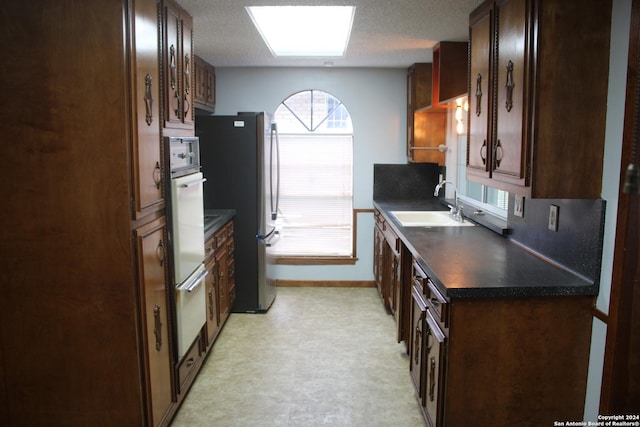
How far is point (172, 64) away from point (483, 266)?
6.14ft

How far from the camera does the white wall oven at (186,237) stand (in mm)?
2681

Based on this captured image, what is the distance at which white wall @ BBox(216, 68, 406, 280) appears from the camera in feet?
17.1

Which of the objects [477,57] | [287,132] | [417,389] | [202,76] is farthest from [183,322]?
[287,132]

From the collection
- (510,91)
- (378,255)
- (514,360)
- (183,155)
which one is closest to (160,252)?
(183,155)

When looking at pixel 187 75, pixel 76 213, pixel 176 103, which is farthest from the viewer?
pixel 187 75

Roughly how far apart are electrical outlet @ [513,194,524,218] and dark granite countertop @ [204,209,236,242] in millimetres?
1958

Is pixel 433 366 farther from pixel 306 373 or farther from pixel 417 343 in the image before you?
pixel 306 373

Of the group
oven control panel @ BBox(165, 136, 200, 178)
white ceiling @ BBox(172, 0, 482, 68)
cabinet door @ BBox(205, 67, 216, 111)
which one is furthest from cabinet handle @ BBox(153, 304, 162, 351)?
cabinet door @ BBox(205, 67, 216, 111)

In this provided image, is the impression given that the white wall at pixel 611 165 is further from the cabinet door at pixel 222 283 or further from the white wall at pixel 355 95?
the white wall at pixel 355 95

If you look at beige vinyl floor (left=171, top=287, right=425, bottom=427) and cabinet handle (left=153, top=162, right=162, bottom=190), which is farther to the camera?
beige vinyl floor (left=171, top=287, right=425, bottom=427)

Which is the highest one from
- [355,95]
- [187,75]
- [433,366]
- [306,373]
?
[355,95]

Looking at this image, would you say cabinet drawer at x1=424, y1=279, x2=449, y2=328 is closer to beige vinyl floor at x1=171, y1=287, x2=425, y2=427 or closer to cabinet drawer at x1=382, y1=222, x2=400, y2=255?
beige vinyl floor at x1=171, y1=287, x2=425, y2=427

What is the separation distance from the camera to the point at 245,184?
4438 mm

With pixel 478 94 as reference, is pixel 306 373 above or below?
below
